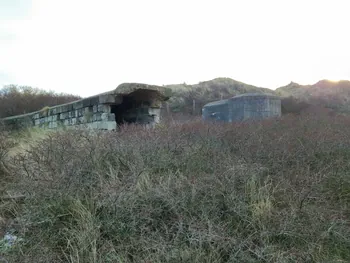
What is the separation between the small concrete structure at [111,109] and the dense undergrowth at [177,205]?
7.58ft

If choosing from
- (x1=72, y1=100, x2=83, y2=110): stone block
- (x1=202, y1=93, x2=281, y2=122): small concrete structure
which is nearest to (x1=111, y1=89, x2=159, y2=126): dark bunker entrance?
(x1=72, y1=100, x2=83, y2=110): stone block

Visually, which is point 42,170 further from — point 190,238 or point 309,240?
point 309,240

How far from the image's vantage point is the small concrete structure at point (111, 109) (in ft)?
22.3

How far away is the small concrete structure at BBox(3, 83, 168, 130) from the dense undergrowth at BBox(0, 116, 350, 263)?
2.31 m

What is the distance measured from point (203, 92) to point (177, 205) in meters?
24.5

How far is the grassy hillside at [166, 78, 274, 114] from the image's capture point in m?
23.1

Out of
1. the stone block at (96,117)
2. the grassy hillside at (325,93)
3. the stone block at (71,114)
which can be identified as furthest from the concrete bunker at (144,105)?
the grassy hillside at (325,93)

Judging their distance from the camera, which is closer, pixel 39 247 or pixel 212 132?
pixel 39 247

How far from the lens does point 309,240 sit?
2.80m

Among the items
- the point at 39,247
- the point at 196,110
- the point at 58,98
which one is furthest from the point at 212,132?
the point at 196,110

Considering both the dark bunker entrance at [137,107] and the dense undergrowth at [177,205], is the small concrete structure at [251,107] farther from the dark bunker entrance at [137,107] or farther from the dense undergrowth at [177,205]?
the dense undergrowth at [177,205]

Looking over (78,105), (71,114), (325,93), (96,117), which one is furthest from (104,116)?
(325,93)

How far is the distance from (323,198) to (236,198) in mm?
1055

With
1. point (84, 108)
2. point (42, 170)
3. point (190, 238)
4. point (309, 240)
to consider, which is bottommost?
point (309, 240)
